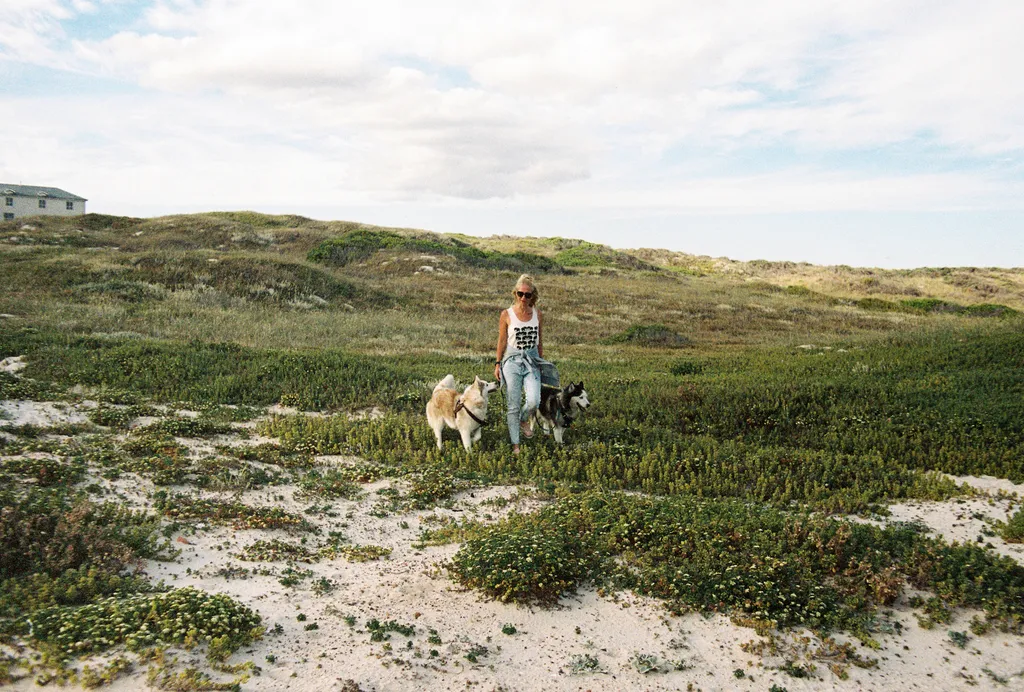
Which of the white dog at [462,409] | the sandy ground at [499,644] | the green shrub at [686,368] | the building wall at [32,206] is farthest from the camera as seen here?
→ the building wall at [32,206]

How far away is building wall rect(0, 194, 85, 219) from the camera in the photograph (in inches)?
3489

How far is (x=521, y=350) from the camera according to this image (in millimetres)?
11617

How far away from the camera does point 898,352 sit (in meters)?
22.0

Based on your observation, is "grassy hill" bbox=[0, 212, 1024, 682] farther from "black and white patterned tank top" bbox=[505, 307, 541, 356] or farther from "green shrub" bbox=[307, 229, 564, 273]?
"green shrub" bbox=[307, 229, 564, 273]

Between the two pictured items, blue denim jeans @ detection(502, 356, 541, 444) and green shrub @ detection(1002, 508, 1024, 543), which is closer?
green shrub @ detection(1002, 508, 1024, 543)

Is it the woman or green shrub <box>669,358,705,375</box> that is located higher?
the woman

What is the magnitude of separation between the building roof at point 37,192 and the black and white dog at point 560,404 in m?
102

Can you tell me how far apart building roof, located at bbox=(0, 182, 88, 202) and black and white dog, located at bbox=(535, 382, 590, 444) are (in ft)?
335

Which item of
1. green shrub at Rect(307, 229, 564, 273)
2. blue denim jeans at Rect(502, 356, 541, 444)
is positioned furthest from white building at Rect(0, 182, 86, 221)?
blue denim jeans at Rect(502, 356, 541, 444)

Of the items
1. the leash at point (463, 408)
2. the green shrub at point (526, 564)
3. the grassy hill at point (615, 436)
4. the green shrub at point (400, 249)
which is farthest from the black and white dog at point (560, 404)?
the green shrub at point (400, 249)

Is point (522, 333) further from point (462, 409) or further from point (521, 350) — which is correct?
point (462, 409)

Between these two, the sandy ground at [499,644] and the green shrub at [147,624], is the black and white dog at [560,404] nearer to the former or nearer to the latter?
the sandy ground at [499,644]

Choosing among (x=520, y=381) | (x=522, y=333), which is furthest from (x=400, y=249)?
(x=522, y=333)

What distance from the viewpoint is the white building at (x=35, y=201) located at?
88.8m
